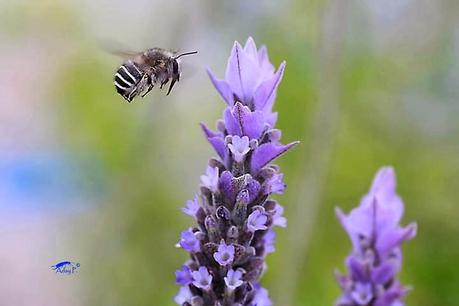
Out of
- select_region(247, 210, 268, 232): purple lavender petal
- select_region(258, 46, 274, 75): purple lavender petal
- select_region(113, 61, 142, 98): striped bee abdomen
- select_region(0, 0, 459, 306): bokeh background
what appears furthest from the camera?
select_region(0, 0, 459, 306): bokeh background

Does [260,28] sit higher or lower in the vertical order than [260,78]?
higher

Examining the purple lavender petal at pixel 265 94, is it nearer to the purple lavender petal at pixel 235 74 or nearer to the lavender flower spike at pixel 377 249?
the purple lavender petal at pixel 235 74

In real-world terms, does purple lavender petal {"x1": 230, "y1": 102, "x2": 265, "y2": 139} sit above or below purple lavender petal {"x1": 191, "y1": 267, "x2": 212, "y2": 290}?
above

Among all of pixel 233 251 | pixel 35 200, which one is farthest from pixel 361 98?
pixel 233 251

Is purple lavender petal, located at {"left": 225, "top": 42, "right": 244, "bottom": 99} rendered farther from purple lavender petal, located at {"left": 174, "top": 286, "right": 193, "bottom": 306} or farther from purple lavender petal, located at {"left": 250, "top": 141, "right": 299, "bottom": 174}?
purple lavender petal, located at {"left": 174, "top": 286, "right": 193, "bottom": 306}

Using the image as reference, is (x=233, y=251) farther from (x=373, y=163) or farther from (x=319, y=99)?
(x=373, y=163)

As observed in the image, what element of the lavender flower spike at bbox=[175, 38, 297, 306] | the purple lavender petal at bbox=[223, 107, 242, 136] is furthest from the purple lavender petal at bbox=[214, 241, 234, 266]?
the purple lavender petal at bbox=[223, 107, 242, 136]

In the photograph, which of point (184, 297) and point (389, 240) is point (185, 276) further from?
point (389, 240)
